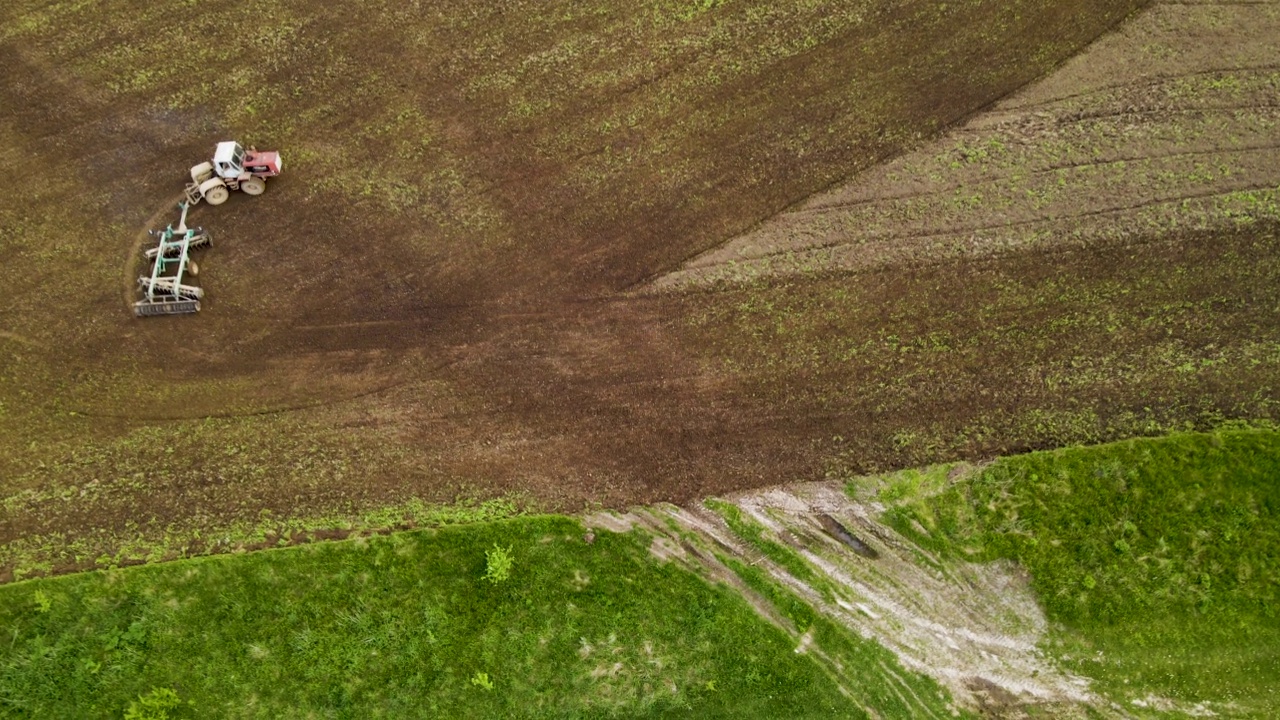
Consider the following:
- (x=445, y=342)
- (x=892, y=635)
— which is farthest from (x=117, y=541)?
(x=892, y=635)

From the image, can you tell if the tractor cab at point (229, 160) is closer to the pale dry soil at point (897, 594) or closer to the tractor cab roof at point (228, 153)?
the tractor cab roof at point (228, 153)

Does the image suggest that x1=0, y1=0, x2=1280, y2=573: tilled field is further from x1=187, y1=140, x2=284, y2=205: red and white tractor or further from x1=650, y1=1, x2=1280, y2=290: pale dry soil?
x1=187, y1=140, x2=284, y2=205: red and white tractor

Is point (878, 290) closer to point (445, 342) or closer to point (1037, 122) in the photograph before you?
point (1037, 122)

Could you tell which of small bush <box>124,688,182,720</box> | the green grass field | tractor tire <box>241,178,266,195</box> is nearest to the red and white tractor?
tractor tire <box>241,178,266,195</box>

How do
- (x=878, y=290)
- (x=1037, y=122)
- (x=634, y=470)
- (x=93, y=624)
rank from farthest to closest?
(x=1037, y=122) → (x=878, y=290) → (x=634, y=470) → (x=93, y=624)

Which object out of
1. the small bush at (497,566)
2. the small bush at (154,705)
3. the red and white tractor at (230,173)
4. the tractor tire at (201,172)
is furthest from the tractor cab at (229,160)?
the small bush at (154,705)

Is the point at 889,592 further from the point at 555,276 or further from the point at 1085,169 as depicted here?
the point at 1085,169
